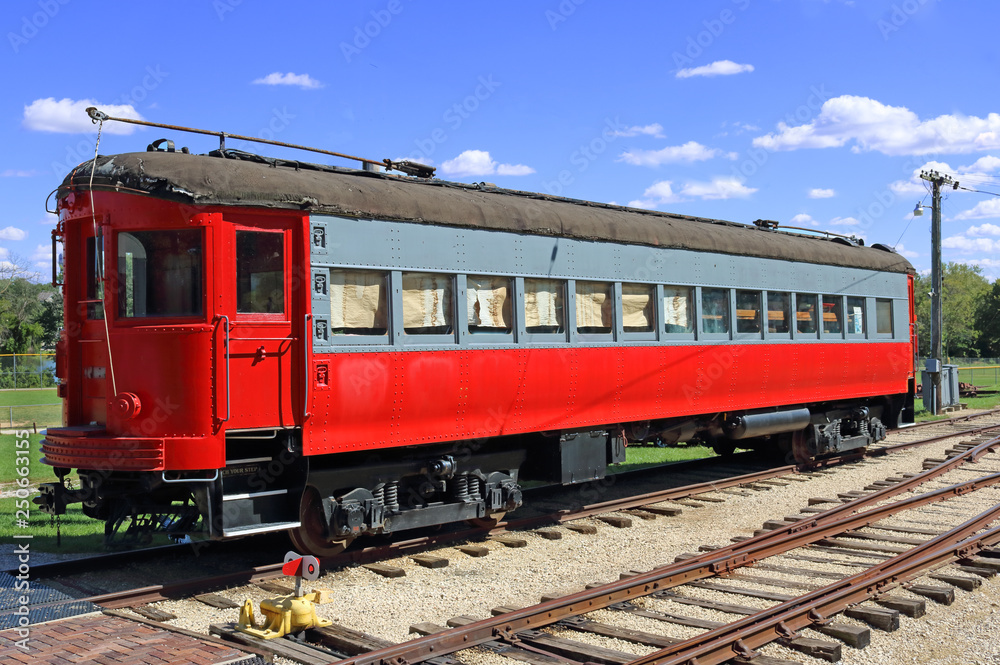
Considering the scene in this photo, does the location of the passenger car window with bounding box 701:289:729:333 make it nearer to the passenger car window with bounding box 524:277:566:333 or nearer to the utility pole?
the passenger car window with bounding box 524:277:566:333

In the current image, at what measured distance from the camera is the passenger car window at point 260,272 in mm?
7398

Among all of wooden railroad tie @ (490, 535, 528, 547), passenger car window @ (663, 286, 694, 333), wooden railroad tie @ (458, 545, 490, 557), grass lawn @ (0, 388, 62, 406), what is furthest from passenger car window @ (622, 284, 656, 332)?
grass lawn @ (0, 388, 62, 406)

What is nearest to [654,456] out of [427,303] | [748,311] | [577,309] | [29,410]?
[748,311]

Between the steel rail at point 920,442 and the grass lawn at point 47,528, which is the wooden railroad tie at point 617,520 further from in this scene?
the steel rail at point 920,442

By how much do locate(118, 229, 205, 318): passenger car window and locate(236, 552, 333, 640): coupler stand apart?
239 centimetres

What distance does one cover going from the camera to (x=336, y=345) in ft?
25.2

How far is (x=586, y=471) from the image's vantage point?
10133 mm

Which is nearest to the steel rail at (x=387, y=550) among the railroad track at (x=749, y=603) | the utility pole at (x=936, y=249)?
the railroad track at (x=749, y=603)

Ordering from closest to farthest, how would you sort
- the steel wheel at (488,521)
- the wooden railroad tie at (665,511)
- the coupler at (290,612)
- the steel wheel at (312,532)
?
1. the coupler at (290,612)
2. the steel wheel at (312,532)
3. the steel wheel at (488,521)
4. the wooden railroad tie at (665,511)

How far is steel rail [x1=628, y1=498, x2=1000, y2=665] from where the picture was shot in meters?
5.53

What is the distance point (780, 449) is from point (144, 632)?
1130 cm

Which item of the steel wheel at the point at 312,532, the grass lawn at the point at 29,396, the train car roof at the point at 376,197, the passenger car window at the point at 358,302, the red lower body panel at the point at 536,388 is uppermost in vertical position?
the train car roof at the point at 376,197

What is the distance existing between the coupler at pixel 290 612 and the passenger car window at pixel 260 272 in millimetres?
2312

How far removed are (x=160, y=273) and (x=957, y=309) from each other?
95.4 metres
